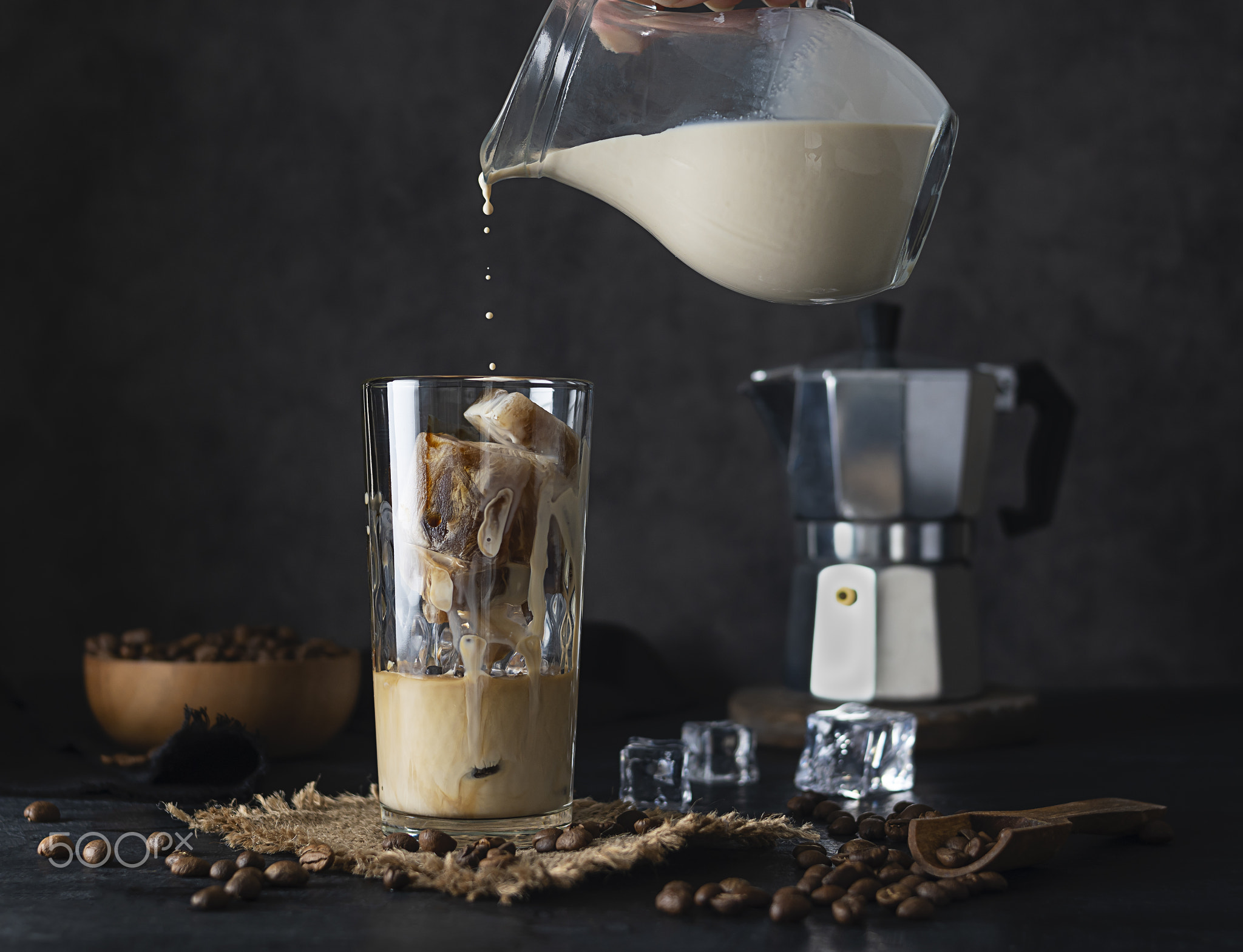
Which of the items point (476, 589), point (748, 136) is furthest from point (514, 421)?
point (748, 136)

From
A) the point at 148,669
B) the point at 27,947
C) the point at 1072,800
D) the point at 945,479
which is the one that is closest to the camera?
the point at 27,947

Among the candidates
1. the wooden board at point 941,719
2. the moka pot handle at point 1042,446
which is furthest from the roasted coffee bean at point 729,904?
the moka pot handle at point 1042,446

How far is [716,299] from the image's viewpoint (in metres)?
1.88

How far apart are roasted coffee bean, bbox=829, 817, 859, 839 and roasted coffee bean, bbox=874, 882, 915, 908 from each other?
6.5 inches

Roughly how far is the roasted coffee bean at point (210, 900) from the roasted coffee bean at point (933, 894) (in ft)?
1.42

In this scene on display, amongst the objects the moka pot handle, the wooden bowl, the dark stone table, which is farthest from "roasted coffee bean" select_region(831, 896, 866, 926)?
the moka pot handle

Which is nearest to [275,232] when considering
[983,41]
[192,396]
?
[192,396]

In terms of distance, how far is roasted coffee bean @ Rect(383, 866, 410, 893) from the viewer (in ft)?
2.80

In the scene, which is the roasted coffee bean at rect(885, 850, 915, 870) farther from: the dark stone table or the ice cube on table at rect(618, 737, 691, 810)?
the ice cube on table at rect(618, 737, 691, 810)

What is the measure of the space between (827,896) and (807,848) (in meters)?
0.10

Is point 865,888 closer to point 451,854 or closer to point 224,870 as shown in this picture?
point 451,854

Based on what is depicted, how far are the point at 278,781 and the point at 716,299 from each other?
3.10ft

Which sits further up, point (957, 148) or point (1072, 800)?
point (957, 148)

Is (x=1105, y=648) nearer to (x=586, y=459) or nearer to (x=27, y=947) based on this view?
(x=586, y=459)
